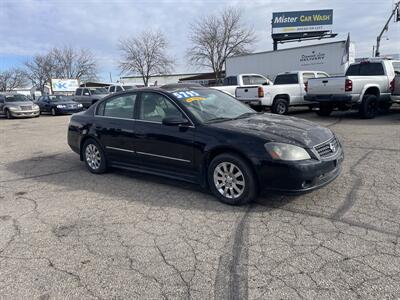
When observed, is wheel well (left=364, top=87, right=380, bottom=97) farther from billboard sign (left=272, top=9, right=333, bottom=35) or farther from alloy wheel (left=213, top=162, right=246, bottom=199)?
billboard sign (left=272, top=9, right=333, bottom=35)

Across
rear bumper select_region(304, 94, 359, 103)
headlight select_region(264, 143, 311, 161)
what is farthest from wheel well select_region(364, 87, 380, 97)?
headlight select_region(264, 143, 311, 161)

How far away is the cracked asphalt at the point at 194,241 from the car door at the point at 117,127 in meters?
0.48

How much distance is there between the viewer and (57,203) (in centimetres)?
477

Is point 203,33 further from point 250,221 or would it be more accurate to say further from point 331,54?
point 250,221

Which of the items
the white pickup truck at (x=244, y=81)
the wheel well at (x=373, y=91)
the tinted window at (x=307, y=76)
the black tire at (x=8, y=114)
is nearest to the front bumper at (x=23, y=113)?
the black tire at (x=8, y=114)

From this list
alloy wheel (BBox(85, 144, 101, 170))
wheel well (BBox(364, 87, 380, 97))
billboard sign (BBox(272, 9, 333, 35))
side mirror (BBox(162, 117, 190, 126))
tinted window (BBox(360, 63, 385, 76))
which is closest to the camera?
side mirror (BBox(162, 117, 190, 126))

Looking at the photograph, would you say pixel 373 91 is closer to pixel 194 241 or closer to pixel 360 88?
pixel 360 88

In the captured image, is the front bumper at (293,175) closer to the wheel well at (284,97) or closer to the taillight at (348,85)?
the taillight at (348,85)

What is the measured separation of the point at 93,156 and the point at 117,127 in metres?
1.00

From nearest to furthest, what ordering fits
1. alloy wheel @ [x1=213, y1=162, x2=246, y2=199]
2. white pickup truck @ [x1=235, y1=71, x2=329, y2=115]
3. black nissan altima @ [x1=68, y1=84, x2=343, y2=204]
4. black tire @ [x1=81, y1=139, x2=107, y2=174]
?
black nissan altima @ [x1=68, y1=84, x2=343, y2=204] → alloy wheel @ [x1=213, y1=162, x2=246, y2=199] → black tire @ [x1=81, y1=139, x2=107, y2=174] → white pickup truck @ [x1=235, y1=71, x2=329, y2=115]

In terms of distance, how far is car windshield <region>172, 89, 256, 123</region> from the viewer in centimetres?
480

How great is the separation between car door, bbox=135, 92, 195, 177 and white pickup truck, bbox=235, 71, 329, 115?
888cm

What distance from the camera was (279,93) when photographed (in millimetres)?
13953

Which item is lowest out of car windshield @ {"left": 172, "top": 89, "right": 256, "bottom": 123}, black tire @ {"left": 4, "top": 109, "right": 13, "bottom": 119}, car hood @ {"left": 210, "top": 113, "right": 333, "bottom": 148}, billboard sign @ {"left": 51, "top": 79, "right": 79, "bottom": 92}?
black tire @ {"left": 4, "top": 109, "right": 13, "bottom": 119}
